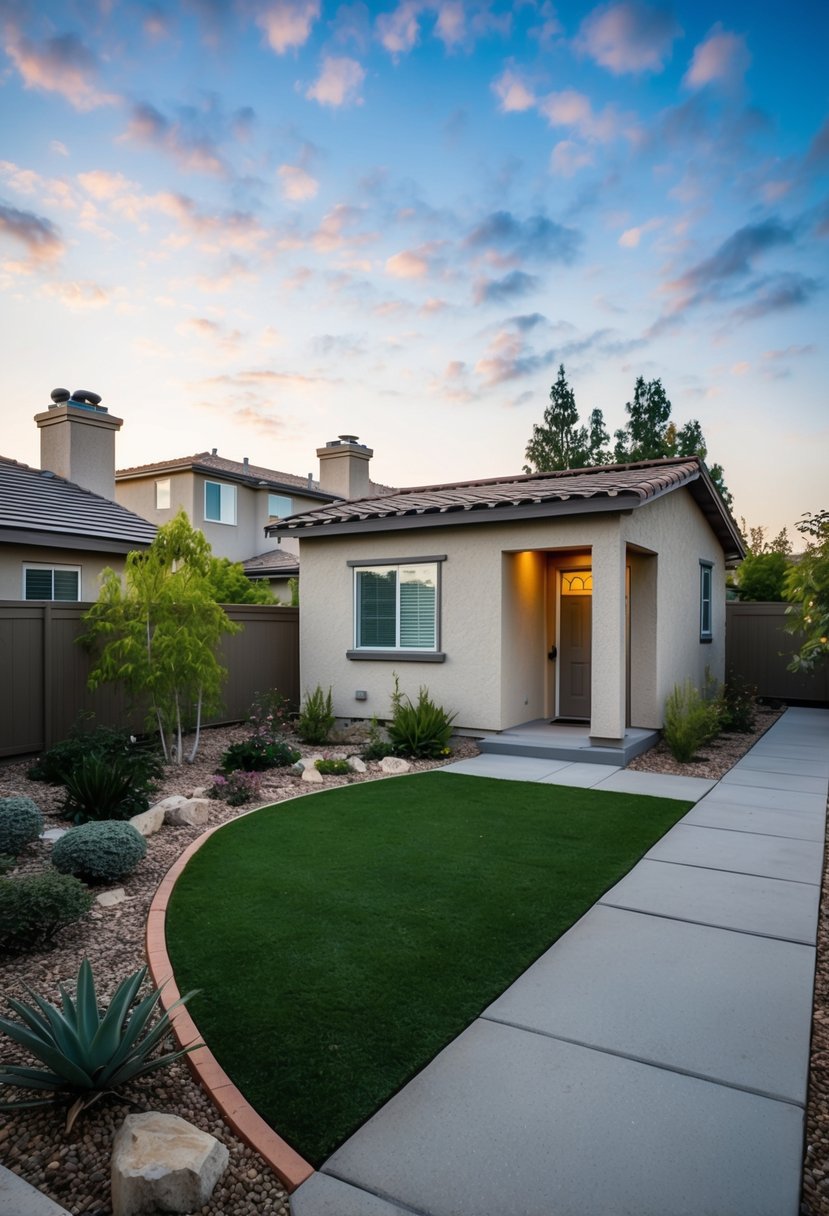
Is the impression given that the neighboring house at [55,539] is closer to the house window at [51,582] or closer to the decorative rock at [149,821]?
the house window at [51,582]

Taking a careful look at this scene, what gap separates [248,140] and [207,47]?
1380mm

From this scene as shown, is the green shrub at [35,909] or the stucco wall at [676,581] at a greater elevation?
the stucco wall at [676,581]

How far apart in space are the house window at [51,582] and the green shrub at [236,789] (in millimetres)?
6924

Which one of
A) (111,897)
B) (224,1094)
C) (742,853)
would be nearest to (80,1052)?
(224,1094)

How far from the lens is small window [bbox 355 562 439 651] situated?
11211 mm

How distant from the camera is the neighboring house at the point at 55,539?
12352 mm

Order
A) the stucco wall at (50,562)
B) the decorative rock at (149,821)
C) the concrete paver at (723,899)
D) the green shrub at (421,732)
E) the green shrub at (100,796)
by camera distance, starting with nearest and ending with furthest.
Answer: the concrete paver at (723,899) < the decorative rock at (149,821) < the green shrub at (100,796) < the green shrub at (421,732) < the stucco wall at (50,562)

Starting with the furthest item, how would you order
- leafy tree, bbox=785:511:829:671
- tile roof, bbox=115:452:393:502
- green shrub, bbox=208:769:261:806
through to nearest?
1. tile roof, bbox=115:452:393:502
2. green shrub, bbox=208:769:261:806
3. leafy tree, bbox=785:511:829:671

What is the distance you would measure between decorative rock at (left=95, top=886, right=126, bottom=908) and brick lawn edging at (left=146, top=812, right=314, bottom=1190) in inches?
30.1


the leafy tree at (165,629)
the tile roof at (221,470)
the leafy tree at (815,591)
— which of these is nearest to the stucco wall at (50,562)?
the leafy tree at (165,629)

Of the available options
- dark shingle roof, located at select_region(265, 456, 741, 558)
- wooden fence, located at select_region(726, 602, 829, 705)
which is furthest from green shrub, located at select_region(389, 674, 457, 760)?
wooden fence, located at select_region(726, 602, 829, 705)

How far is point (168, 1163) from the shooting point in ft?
7.31

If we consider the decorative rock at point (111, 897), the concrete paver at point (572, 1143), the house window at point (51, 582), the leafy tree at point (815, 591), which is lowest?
the decorative rock at point (111, 897)

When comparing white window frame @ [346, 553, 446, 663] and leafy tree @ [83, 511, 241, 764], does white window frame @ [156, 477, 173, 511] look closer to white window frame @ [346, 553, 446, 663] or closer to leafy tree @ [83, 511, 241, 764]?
white window frame @ [346, 553, 446, 663]
